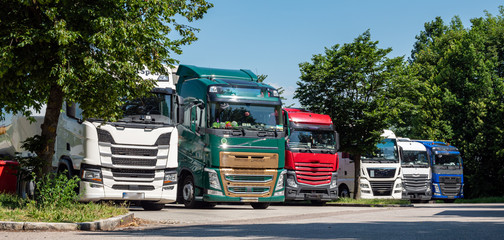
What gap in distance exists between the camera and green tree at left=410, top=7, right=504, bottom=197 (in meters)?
43.1

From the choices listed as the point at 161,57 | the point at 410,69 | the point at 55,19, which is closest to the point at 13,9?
the point at 55,19

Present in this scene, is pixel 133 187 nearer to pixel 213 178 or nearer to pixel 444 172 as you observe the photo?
pixel 213 178

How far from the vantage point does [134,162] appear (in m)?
16.6

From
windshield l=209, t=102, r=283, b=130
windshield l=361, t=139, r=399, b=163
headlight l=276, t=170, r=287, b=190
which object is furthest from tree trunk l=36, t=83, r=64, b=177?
windshield l=361, t=139, r=399, b=163

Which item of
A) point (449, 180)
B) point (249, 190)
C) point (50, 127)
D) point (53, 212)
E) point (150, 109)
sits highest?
point (150, 109)

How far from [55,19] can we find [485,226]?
960cm

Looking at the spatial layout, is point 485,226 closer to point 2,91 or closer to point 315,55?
point 2,91

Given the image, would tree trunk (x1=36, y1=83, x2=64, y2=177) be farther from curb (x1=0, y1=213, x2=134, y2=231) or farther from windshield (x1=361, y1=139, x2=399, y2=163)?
windshield (x1=361, y1=139, x2=399, y2=163)

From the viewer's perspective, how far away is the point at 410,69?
99.2ft

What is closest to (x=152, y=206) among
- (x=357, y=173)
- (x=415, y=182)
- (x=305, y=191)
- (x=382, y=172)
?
(x=305, y=191)

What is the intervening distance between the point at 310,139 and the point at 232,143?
5.69 meters

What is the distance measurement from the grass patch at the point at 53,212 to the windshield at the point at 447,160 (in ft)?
77.6

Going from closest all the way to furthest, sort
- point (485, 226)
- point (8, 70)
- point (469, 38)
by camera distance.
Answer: point (485, 226)
point (8, 70)
point (469, 38)

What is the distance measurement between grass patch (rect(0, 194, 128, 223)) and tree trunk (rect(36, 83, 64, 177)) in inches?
43.9
